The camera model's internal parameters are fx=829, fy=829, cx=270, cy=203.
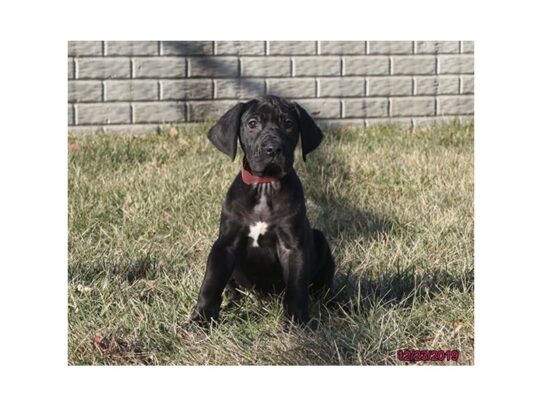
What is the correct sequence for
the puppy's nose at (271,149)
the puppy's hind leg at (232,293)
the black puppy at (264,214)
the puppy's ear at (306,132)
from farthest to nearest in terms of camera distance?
the puppy's hind leg at (232,293), the puppy's ear at (306,132), the black puppy at (264,214), the puppy's nose at (271,149)

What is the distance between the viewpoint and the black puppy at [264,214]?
4.08m

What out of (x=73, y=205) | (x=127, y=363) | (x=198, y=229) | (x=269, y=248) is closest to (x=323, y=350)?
(x=269, y=248)

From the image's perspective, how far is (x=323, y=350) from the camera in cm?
390

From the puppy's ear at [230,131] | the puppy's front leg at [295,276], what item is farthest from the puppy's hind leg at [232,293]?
the puppy's ear at [230,131]

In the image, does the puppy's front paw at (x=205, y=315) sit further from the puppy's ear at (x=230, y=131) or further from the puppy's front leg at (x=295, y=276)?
the puppy's ear at (x=230, y=131)

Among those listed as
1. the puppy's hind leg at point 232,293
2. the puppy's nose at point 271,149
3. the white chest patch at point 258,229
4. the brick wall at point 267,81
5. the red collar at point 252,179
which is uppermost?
the brick wall at point 267,81

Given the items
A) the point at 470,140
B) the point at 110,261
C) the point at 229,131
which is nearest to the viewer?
the point at 229,131

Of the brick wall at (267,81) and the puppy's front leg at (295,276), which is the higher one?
the brick wall at (267,81)

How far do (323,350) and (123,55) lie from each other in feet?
10.4

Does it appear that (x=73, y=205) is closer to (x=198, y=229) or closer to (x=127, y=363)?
(x=198, y=229)

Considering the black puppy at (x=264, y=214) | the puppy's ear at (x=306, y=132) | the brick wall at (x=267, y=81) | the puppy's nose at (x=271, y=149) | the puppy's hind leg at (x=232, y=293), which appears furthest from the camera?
the brick wall at (x=267, y=81)

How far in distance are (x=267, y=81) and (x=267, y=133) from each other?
8.65 ft

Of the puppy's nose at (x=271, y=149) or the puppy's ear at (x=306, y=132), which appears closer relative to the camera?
the puppy's nose at (x=271, y=149)

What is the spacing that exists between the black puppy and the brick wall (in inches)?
78.4
